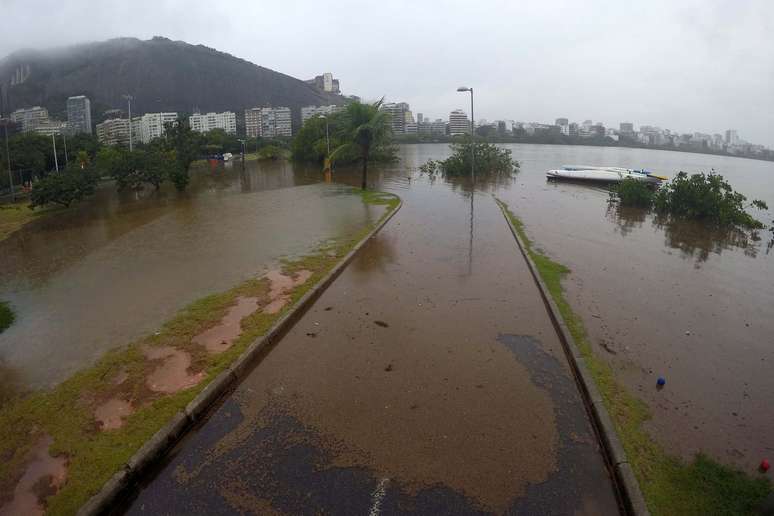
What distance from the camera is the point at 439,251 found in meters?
12.2

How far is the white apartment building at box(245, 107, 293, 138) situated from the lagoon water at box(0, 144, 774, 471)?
119801mm

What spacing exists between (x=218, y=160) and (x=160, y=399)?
5731 centimetres

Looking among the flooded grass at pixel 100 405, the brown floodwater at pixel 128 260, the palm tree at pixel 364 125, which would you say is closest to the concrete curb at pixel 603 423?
the flooded grass at pixel 100 405

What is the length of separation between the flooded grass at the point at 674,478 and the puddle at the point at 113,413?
550cm

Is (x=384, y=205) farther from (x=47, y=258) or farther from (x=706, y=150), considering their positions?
(x=706, y=150)

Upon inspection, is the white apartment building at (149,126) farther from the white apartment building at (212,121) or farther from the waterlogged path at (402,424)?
the waterlogged path at (402,424)

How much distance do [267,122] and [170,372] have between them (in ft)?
460

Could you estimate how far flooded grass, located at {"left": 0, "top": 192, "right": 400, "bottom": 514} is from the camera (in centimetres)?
440

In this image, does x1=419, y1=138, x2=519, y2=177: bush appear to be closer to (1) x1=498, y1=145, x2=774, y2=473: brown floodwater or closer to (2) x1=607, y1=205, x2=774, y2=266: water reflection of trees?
(2) x1=607, y1=205, x2=774, y2=266: water reflection of trees

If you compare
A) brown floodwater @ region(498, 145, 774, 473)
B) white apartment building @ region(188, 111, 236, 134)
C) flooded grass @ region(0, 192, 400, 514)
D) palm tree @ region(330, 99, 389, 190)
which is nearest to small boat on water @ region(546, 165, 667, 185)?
brown floodwater @ region(498, 145, 774, 473)

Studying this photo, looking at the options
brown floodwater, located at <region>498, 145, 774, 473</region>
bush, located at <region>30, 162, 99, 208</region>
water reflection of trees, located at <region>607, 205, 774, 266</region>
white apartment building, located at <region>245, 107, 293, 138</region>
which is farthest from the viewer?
white apartment building, located at <region>245, 107, 293, 138</region>

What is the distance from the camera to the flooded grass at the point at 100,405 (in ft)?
14.4

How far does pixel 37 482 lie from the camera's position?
14.3 feet

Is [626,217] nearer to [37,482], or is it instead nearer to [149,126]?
[37,482]
